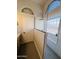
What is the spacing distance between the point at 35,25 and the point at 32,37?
3.17 ft

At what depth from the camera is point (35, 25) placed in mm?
10445

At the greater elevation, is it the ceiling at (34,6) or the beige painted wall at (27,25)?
the ceiling at (34,6)

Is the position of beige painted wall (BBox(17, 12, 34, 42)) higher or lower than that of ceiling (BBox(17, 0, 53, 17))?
lower

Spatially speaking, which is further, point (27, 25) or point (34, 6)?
point (34, 6)

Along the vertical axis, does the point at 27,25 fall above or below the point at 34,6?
below

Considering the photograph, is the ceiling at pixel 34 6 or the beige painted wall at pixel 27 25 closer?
the beige painted wall at pixel 27 25

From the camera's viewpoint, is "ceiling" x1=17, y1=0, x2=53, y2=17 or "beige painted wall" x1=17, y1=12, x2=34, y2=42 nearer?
"beige painted wall" x1=17, y1=12, x2=34, y2=42
